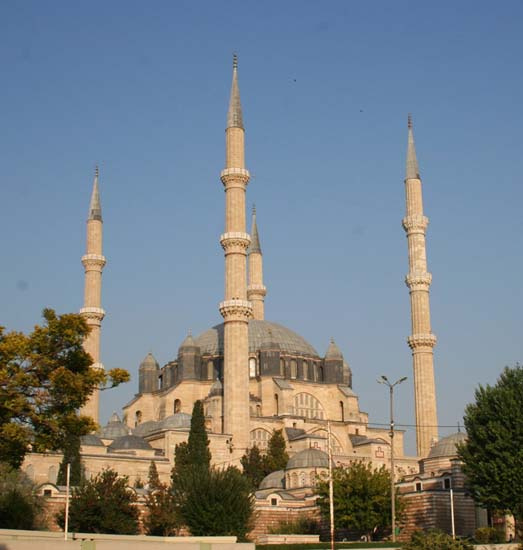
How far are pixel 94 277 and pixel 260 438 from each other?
572 inches

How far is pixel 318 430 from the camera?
66688 millimetres

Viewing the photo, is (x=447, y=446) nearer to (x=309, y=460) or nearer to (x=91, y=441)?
(x=309, y=460)

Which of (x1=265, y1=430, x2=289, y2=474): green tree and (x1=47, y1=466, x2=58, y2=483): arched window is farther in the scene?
(x1=265, y1=430, x2=289, y2=474): green tree

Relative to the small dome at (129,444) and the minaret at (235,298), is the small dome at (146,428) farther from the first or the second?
the minaret at (235,298)

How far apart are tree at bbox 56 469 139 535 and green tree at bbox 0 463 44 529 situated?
181 cm

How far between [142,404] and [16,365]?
4599cm

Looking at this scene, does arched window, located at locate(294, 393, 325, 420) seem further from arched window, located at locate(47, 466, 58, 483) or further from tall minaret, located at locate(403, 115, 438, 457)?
arched window, located at locate(47, 466, 58, 483)

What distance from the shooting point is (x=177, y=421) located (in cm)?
6231

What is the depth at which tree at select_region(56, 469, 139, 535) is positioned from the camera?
38.1 meters

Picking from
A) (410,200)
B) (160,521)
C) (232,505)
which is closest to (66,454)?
(160,521)

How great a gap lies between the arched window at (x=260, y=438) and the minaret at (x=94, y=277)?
10719mm

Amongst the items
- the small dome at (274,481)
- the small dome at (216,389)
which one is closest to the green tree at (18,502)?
the small dome at (274,481)

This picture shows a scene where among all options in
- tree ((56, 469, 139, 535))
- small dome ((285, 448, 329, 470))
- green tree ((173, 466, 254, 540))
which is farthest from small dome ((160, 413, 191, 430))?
green tree ((173, 466, 254, 540))

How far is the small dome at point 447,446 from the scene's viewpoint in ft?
178
